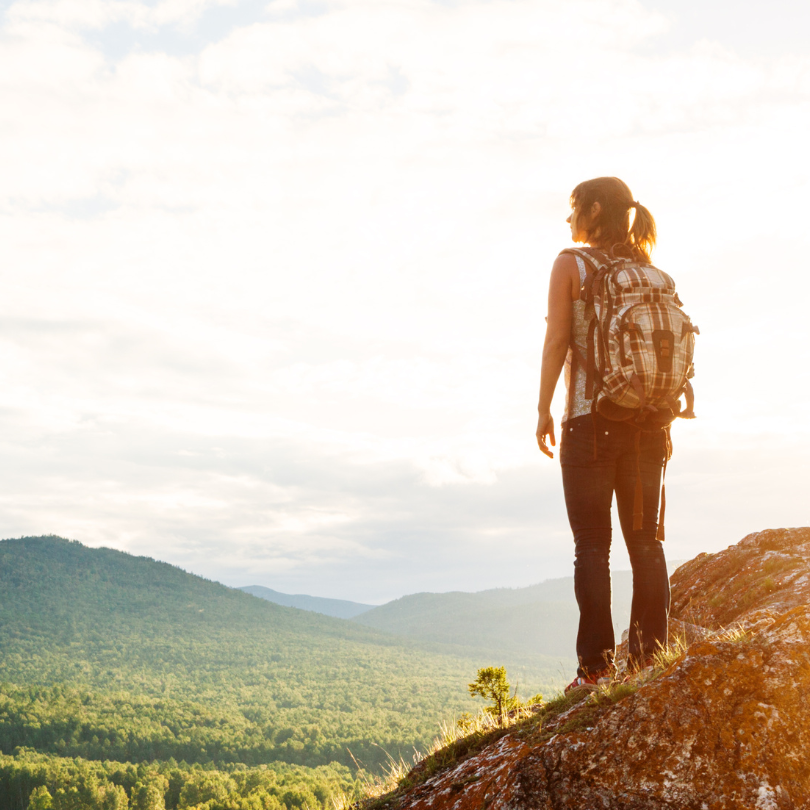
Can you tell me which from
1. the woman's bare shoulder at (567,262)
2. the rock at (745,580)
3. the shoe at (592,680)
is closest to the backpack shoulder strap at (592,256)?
the woman's bare shoulder at (567,262)

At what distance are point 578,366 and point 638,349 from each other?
343 mm

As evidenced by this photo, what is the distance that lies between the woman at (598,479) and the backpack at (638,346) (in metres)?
0.08

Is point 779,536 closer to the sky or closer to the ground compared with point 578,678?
closer to the sky

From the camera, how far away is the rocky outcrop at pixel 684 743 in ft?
7.47

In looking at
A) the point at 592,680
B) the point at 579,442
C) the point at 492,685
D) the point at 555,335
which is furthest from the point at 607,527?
the point at 492,685

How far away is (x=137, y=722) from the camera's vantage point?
347 feet

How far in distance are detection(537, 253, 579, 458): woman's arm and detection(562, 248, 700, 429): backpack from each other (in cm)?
10

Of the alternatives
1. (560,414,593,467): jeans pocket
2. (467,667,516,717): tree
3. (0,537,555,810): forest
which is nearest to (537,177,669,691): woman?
(560,414,593,467): jeans pocket

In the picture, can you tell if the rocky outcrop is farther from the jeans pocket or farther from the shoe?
the jeans pocket

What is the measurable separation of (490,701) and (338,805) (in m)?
1.77

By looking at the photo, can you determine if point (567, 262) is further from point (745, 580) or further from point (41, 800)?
point (41, 800)

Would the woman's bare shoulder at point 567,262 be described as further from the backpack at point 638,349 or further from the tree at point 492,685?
the tree at point 492,685

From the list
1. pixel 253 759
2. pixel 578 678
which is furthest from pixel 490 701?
pixel 253 759

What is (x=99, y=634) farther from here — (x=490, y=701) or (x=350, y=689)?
(x=490, y=701)
